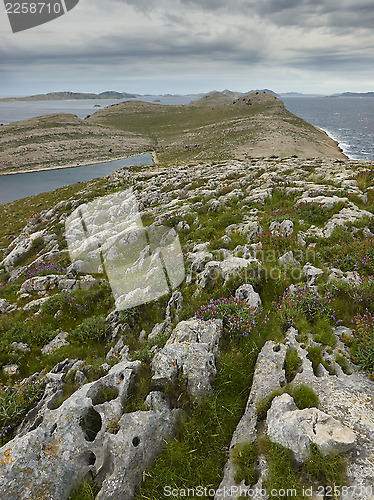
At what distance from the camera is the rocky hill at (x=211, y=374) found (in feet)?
19.5

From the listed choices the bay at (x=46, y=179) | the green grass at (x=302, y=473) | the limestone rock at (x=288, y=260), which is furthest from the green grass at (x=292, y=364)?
the bay at (x=46, y=179)

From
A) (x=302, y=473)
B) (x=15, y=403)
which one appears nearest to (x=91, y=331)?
(x=15, y=403)

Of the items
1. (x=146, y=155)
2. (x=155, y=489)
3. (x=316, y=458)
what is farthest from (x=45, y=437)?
(x=146, y=155)

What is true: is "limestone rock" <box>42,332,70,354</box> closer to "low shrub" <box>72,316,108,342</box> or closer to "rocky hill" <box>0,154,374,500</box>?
"rocky hill" <box>0,154,374,500</box>

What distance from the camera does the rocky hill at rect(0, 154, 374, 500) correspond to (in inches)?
235

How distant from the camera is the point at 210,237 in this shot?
59.4 feet

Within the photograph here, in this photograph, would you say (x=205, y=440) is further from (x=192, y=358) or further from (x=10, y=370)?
(x=10, y=370)

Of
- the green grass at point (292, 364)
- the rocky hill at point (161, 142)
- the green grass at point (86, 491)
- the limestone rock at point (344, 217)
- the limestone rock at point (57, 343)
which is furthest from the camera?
the rocky hill at point (161, 142)

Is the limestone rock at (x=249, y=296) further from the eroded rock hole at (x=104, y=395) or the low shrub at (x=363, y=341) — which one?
the eroded rock hole at (x=104, y=395)

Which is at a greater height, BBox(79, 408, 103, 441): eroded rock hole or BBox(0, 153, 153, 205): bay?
BBox(0, 153, 153, 205): bay

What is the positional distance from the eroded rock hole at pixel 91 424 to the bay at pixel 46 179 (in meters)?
82.5

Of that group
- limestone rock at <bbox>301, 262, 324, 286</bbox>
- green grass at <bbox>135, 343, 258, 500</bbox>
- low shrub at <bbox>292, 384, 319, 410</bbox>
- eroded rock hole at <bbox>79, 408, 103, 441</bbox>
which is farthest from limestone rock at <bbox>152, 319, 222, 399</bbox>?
limestone rock at <bbox>301, 262, 324, 286</bbox>

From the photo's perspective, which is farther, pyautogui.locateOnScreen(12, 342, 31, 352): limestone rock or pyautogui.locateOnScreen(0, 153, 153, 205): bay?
pyautogui.locateOnScreen(0, 153, 153, 205): bay

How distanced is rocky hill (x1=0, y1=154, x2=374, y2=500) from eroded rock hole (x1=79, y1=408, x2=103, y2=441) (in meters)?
0.04
